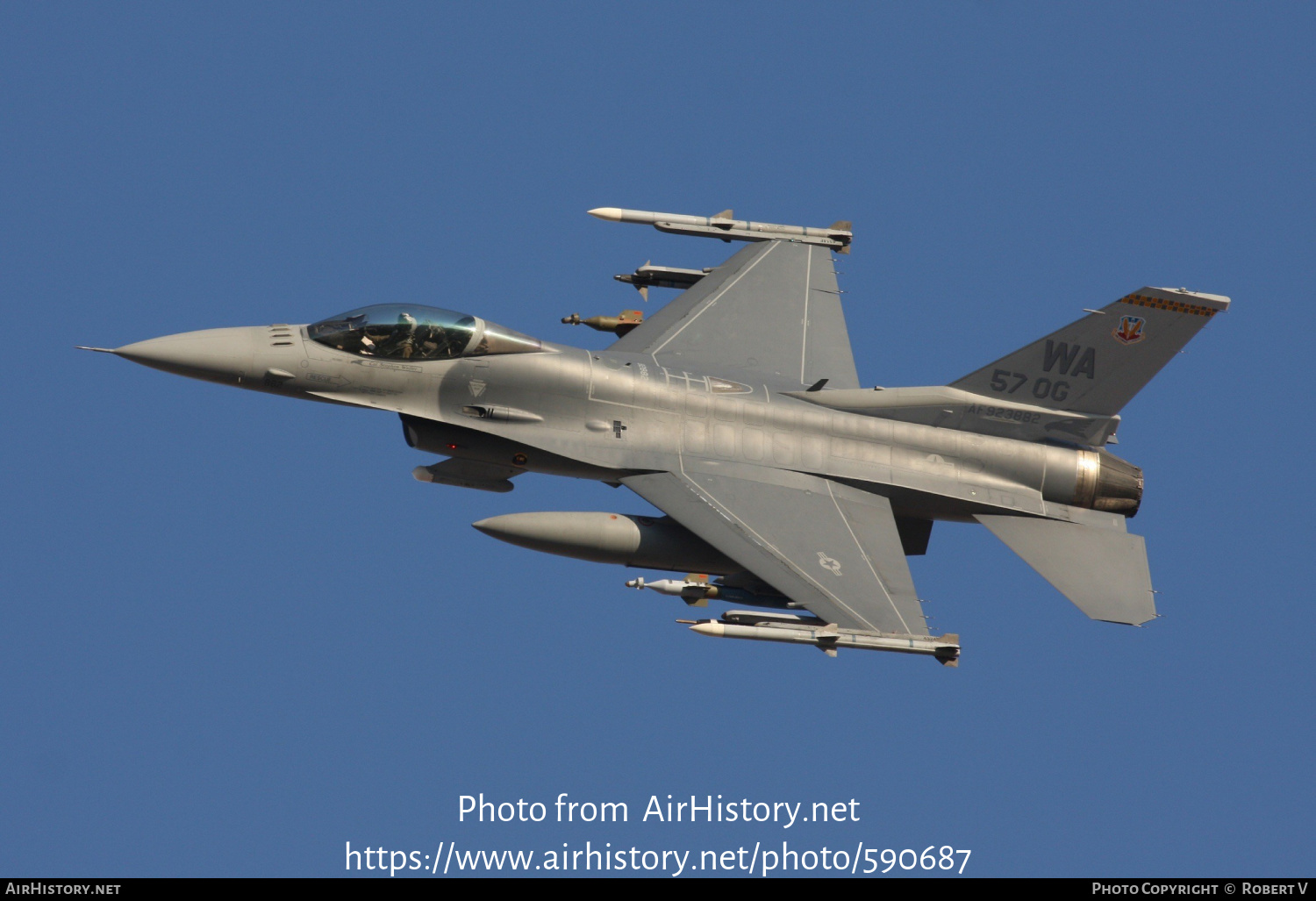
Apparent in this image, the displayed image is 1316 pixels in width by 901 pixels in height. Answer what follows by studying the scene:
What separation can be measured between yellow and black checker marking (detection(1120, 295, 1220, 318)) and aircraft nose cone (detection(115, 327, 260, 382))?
11.9m

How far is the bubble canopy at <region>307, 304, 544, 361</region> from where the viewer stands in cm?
2430

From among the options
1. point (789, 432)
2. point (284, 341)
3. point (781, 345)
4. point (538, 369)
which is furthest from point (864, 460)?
point (284, 341)

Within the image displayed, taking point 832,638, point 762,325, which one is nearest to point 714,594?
point 832,638

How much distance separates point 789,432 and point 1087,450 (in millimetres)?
4186

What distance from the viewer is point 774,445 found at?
25.0m

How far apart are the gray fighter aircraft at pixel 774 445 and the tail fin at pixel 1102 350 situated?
24 millimetres

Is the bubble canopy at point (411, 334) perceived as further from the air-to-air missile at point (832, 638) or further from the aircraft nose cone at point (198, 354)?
the air-to-air missile at point (832, 638)

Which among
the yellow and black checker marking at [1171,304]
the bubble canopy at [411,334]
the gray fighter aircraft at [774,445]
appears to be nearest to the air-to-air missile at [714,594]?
the gray fighter aircraft at [774,445]

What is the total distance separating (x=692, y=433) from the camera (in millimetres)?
24859

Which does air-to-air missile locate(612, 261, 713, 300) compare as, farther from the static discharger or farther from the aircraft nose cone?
the aircraft nose cone

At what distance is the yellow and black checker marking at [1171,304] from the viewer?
25.6 metres

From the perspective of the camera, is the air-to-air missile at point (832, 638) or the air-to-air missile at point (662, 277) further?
the air-to-air missile at point (662, 277)

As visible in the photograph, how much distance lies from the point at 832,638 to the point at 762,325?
6024 mm

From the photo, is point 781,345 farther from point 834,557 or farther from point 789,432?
point 834,557
